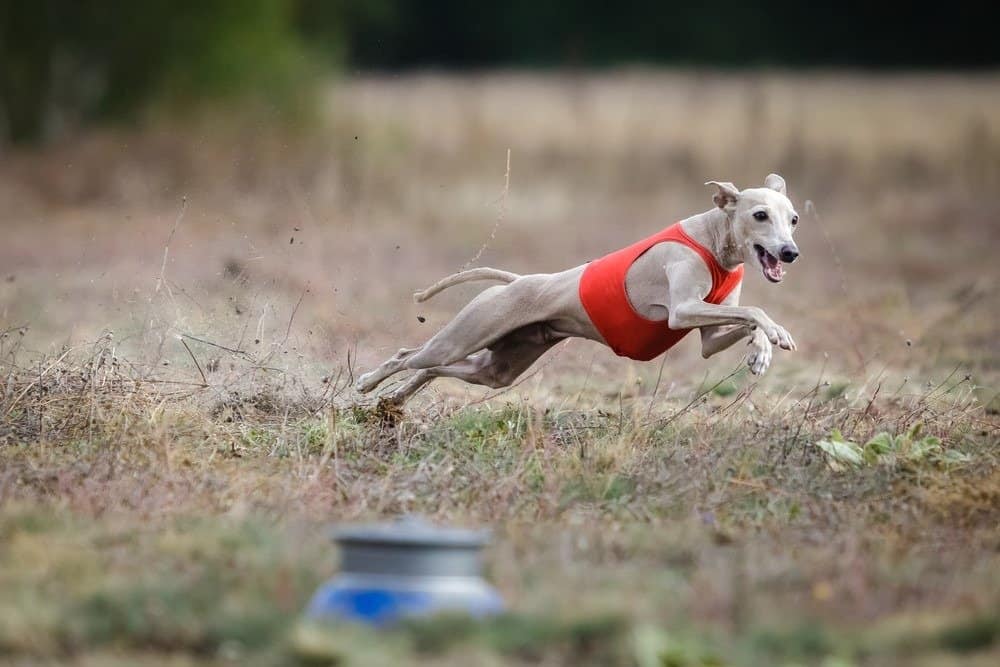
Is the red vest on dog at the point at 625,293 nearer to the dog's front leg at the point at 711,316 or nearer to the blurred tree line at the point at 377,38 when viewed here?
the dog's front leg at the point at 711,316

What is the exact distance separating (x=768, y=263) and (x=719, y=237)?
344mm

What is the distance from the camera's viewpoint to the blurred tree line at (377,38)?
86.7 feet

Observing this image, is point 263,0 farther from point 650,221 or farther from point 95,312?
point 95,312

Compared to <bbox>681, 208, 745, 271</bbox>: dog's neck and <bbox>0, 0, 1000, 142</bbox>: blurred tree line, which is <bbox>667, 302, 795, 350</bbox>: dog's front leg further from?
<bbox>0, 0, 1000, 142</bbox>: blurred tree line

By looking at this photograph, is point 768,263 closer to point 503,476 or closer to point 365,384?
point 503,476

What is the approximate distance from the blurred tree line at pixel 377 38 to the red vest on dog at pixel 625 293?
18.2m

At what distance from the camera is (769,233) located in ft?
23.7

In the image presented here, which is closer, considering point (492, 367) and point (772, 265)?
point (772, 265)

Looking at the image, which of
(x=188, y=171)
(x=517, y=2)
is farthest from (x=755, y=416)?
(x=517, y=2)

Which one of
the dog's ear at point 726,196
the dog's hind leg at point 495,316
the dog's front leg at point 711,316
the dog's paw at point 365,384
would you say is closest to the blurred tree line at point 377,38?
the dog's paw at point 365,384

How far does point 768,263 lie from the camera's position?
7.23 meters

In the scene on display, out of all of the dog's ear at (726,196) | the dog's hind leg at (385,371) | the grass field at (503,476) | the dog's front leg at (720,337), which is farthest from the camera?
the dog's hind leg at (385,371)

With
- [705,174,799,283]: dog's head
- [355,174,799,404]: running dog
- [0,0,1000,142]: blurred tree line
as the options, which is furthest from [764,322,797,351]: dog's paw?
[0,0,1000,142]: blurred tree line

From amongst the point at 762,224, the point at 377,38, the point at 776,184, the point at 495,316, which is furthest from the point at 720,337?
the point at 377,38
